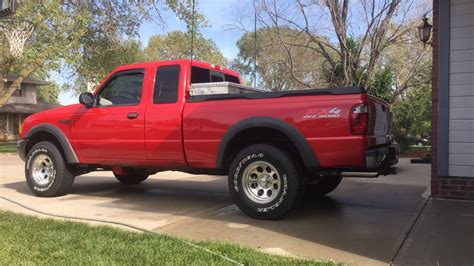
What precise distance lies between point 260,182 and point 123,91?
2.83m

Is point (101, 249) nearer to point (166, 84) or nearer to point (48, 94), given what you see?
point (166, 84)

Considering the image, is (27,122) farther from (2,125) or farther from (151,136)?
(2,125)

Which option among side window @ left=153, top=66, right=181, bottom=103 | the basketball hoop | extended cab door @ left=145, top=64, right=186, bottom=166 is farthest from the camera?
the basketball hoop

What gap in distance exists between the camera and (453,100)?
759cm

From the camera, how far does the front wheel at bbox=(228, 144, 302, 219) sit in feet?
19.8

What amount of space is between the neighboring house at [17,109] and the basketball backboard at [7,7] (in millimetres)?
36208

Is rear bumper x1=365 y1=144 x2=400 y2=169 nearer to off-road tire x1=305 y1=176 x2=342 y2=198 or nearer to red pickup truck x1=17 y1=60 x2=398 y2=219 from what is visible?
red pickup truck x1=17 y1=60 x2=398 y2=219

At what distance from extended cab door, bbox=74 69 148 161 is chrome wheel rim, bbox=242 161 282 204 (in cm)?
177

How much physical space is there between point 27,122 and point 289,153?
4859 mm

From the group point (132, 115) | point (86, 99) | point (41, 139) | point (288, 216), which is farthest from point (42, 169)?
point (288, 216)

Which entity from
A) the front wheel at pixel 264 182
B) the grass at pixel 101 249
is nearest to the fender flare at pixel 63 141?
the grass at pixel 101 249

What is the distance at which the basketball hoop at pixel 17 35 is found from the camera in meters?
18.8

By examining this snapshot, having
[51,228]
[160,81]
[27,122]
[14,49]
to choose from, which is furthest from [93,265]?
[14,49]

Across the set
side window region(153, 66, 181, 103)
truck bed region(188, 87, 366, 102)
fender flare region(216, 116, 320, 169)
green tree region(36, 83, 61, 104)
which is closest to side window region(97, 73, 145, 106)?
side window region(153, 66, 181, 103)
